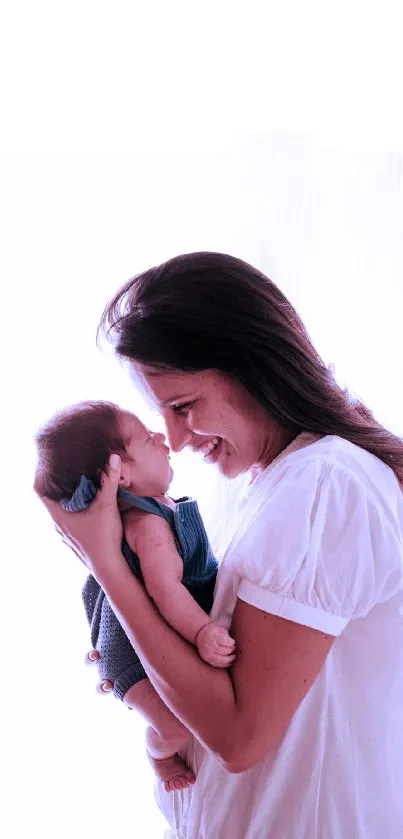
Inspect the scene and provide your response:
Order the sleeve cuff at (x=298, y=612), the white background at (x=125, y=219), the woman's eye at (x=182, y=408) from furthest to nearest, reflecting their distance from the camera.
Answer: the white background at (x=125, y=219) < the woman's eye at (x=182, y=408) < the sleeve cuff at (x=298, y=612)

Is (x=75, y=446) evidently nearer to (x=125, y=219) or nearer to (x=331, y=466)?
(x=331, y=466)

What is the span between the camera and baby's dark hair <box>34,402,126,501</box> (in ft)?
4.41

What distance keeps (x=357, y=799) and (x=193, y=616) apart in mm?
326

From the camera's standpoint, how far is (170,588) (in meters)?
1.23

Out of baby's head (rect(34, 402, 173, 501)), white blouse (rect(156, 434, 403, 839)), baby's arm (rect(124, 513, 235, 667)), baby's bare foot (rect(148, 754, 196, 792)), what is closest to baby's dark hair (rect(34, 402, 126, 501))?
baby's head (rect(34, 402, 173, 501))

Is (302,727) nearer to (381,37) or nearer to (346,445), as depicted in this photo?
(346,445)

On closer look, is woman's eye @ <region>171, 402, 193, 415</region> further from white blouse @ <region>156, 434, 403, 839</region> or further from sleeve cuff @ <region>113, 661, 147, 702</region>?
sleeve cuff @ <region>113, 661, 147, 702</region>

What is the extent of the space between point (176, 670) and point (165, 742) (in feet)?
0.75

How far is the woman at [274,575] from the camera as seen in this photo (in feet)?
3.47

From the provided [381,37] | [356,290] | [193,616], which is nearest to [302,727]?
[193,616]

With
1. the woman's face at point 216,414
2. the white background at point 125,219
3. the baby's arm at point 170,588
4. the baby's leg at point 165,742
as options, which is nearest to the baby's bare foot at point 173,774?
the baby's leg at point 165,742

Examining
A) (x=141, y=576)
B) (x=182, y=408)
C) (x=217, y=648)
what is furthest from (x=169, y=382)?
(x=217, y=648)

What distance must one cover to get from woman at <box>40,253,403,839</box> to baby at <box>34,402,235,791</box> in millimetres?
43

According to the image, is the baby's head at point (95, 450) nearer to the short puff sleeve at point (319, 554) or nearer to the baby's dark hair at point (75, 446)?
the baby's dark hair at point (75, 446)
